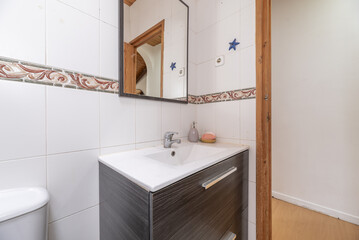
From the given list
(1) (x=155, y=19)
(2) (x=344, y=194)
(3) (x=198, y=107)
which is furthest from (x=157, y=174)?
(2) (x=344, y=194)

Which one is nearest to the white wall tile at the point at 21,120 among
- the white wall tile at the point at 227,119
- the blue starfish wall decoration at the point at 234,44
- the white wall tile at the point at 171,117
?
the white wall tile at the point at 171,117

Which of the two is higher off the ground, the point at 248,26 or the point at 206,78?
the point at 248,26

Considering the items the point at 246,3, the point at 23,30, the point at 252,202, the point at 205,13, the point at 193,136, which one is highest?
the point at 205,13

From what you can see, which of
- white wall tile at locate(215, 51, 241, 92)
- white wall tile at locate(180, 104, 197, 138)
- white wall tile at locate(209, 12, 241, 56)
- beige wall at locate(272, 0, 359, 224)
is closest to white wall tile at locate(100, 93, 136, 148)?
white wall tile at locate(180, 104, 197, 138)

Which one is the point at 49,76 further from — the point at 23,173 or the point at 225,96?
the point at 225,96

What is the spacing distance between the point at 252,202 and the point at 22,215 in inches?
46.3

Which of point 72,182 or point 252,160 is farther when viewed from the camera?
point 252,160

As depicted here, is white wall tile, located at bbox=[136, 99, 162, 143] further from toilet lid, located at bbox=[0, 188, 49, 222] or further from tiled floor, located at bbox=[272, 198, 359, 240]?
tiled floor, located at bbox=[272, 198, 359, 240]

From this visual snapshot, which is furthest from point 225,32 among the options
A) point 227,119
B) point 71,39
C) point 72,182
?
point 72,182

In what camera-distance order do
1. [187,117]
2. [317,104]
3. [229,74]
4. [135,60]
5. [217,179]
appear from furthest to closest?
[317,104], [187,117], [229,74], [135,60], [217,179]

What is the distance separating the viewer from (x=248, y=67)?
1.01 m

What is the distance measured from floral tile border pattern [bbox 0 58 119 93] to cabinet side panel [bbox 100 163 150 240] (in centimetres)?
41

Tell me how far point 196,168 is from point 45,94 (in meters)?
0.71

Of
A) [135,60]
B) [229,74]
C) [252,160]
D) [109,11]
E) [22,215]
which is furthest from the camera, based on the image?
[229,74]
